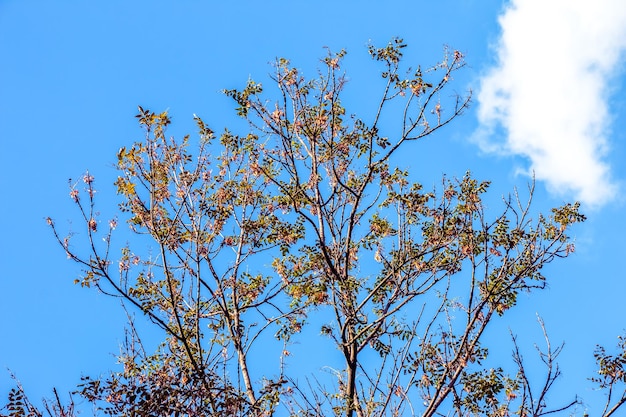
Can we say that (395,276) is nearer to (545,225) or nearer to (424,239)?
(424,239)

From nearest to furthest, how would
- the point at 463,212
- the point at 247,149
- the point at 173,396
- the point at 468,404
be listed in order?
1. the point at 173,396
2. the point at 468,404
3. the point at 463,212
4. the point at 247,149

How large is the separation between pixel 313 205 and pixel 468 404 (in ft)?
12.8

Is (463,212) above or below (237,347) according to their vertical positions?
above

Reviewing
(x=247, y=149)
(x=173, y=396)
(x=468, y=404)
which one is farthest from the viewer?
(x=247, y=149)

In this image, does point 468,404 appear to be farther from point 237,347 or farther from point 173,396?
point 173,396

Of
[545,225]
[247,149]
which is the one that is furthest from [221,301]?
[545,225]

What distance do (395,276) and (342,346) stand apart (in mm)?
1427

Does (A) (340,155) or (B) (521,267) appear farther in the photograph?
(A) (340,155)

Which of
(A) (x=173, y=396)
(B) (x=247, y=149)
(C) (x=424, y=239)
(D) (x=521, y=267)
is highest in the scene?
(B) (x=247, y=149)

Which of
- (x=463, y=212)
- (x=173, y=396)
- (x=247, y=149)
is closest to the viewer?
(x=173, y=396)

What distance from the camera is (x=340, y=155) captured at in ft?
39.0

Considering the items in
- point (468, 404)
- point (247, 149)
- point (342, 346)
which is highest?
point (247, 149)

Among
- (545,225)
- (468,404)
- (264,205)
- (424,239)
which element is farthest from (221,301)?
(545,225)

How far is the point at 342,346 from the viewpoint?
10.6m
